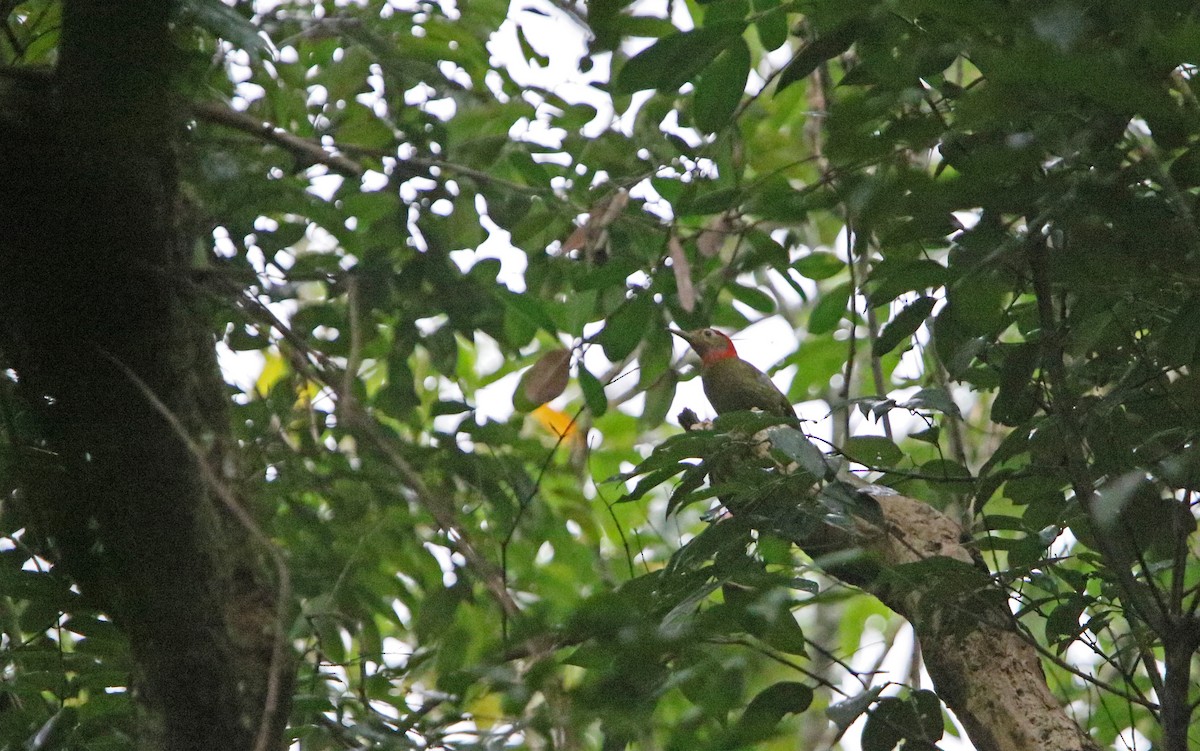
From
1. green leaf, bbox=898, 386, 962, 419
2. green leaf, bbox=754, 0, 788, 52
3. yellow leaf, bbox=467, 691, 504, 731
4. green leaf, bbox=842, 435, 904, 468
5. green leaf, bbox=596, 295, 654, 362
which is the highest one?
green leaf, bbox=754, 0, 788, 52

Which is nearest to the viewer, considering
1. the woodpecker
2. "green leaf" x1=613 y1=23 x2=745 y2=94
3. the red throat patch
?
"green leaf" x1=613 y1=23 x2=745 y2=94

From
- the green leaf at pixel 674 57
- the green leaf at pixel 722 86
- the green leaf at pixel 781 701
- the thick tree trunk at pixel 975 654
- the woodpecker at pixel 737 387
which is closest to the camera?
the green leaf at pixel 781 701

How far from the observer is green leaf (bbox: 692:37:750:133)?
189cm

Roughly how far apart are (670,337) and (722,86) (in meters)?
0.81

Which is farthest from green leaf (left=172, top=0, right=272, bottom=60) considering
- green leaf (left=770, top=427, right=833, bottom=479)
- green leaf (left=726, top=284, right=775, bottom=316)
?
green leaf (left=726, top=284, right=775, bottom=316)

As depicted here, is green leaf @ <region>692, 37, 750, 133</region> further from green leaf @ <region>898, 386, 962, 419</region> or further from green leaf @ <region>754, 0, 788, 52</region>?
green leaf @ <region>898, 386, 962, 419</region>

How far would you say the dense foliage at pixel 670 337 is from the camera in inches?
47.1

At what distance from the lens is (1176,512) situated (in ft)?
4.85

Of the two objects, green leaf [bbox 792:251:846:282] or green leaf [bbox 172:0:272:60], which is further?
green leaf [bbox 792:251:846:282]

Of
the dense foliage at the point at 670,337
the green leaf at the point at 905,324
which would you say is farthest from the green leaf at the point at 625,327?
the green leaf at the point at 905,324

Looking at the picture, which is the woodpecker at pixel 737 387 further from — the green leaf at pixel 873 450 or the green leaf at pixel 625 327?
the green leaf at pixel 873 450

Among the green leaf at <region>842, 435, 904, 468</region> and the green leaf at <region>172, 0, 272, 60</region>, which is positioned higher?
the green leaf at <region>172, 0, 272, 60</region>

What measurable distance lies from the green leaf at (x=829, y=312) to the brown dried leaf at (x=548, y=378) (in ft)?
2.09

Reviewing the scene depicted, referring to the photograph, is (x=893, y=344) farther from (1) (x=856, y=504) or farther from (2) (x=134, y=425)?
(2) (x=134, y=425)
